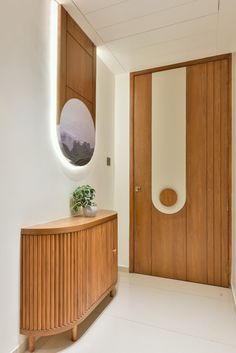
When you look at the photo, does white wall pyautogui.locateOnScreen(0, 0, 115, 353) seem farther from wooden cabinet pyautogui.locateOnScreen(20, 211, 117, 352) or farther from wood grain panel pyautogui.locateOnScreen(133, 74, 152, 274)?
wood grain panel pyautogui.locateOnScreen(133, 74, 152, 274)

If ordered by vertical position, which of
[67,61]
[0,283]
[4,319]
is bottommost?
[4,319]

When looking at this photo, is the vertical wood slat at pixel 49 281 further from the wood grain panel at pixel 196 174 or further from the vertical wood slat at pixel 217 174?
the vertical wood slat at pixel 217 174

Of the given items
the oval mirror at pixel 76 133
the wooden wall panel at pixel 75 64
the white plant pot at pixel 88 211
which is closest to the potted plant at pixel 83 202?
the white plant pot at pixel 88 211

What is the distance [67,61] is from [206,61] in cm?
177

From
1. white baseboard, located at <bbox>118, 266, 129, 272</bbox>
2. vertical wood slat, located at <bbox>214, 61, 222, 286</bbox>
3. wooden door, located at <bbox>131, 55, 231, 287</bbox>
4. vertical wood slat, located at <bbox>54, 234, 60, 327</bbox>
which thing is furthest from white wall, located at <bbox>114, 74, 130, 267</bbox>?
vertical wood slat, located at <bbox>54, 234, 60, 327</bbox>

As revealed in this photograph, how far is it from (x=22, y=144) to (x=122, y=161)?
1.80m

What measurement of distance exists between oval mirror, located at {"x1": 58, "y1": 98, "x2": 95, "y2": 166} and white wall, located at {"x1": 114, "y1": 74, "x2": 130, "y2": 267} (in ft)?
2.50

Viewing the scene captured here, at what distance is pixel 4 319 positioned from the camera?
4.83 feet

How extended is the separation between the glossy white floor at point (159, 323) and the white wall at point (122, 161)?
63 centimetres

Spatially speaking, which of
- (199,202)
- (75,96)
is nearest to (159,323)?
(199,202)

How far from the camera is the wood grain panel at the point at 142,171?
10.1 feet

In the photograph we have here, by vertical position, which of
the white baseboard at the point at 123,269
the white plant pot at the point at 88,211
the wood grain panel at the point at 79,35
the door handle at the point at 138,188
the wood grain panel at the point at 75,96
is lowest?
the white baseboard at the point at 123,269

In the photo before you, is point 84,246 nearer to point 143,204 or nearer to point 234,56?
point 143,204

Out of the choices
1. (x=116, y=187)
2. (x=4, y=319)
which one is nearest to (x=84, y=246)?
(x=4, y=319)
